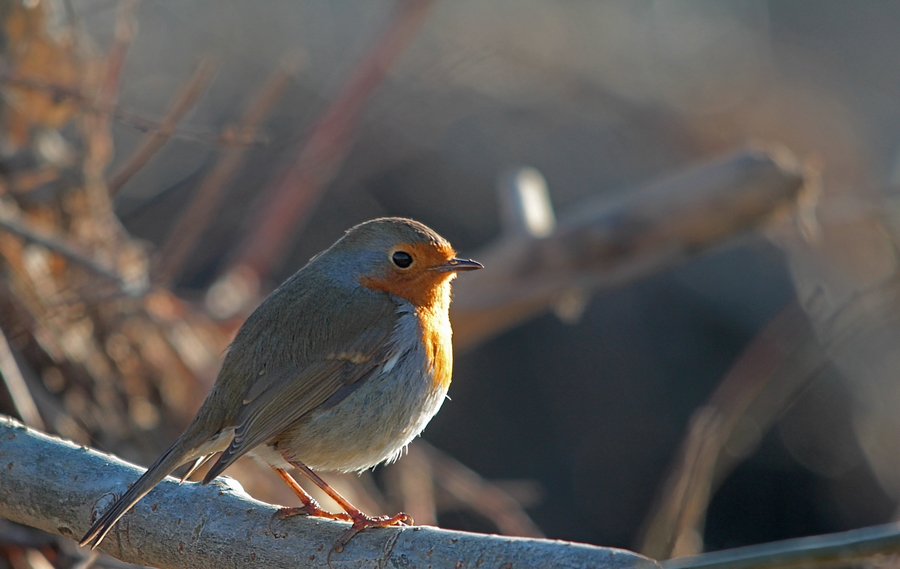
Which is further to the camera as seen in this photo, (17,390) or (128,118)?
(128,118)

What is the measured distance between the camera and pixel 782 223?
455 cm

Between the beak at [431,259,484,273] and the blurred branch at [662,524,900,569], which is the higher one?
the blurred branch at [662,524,900,569]

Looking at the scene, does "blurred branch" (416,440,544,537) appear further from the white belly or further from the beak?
the beak

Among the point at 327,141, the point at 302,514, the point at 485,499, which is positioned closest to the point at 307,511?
the point at 302,514

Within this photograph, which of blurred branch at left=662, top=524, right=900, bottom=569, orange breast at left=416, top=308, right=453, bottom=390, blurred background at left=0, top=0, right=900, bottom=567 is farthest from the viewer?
blurred background at left=0, top=0, right=900, bottom=567

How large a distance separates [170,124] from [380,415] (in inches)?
53.9

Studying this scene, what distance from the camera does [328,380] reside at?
8.89 feet

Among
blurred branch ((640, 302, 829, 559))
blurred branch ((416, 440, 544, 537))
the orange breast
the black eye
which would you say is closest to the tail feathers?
the orange breast

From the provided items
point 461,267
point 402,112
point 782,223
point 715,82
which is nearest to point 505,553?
point 461,267

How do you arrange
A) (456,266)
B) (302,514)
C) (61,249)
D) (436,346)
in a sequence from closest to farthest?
(302,514) < (436,346) < (456,266) < (61,249)

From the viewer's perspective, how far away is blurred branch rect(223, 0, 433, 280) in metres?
4.97

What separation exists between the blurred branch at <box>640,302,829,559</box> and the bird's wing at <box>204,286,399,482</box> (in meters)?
1.15

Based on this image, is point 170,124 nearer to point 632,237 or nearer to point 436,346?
point 436,346

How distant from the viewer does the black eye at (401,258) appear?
2994 mm
